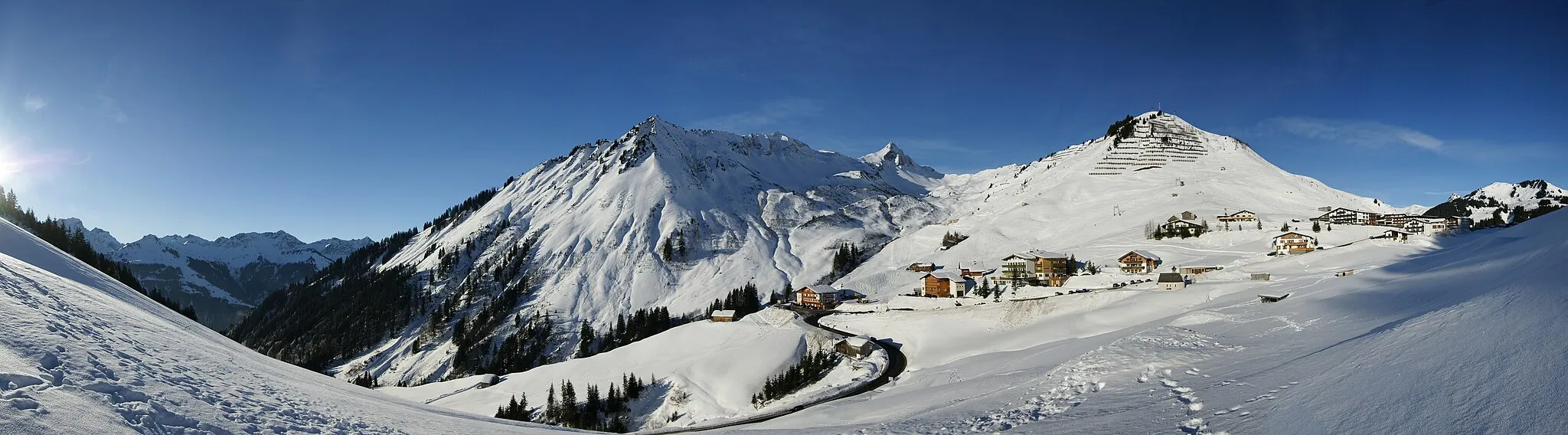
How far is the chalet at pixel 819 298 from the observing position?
99.9m

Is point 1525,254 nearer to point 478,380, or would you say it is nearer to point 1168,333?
point 1168,333

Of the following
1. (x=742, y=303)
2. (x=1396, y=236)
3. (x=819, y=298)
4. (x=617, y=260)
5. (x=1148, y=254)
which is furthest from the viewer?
(x=617, y=260)

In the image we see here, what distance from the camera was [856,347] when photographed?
59.2 m

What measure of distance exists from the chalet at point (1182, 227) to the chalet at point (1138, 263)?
19619mm

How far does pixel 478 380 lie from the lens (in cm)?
7388

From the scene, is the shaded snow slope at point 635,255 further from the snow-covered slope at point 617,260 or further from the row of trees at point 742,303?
the row of trees at point 742,303

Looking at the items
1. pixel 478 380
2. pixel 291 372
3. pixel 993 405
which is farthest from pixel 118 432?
pixel 478 380

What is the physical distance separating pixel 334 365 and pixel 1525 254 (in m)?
172

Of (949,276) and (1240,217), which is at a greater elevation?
(1240,217)

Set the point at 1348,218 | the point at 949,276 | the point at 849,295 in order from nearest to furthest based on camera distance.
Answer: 1. the point at 949,276
2. the point at 1348,218
3. the point at 849,295

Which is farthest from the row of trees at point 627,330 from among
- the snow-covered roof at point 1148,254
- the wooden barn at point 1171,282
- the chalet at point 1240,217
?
the chalet at point 1240,217

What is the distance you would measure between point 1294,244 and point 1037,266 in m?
32.0

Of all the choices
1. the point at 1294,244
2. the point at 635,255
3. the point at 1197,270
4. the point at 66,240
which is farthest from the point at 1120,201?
the point at 66,240

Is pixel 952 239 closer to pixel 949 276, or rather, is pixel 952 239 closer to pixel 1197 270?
pixel 949 276
